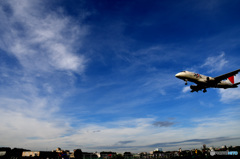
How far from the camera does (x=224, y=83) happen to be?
1837 inches

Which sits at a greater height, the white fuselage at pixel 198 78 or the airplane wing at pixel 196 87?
the white fuselage at pixel 198 78

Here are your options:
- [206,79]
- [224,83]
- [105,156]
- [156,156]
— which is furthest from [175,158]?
[224,83]

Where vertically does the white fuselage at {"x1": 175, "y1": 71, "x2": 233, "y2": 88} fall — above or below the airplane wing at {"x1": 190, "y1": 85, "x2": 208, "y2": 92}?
above

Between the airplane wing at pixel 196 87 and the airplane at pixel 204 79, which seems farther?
the airplane wing at pixel 196 87

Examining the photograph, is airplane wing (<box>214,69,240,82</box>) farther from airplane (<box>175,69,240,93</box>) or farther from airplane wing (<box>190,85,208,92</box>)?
airplane wing (<box>190,85,208,92</box>)

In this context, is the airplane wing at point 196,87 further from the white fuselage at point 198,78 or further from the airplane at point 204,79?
the white fuselage at point 198,78

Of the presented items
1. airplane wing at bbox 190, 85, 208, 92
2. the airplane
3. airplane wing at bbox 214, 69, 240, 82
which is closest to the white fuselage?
the airplane

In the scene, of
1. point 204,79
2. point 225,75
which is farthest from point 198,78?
point 225,75

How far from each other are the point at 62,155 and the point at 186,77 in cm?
3372

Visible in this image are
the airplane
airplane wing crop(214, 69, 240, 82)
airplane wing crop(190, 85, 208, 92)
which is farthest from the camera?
airplane wing crop(190, 85, 208, 92)

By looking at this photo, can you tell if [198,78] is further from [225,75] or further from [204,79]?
[225,75]

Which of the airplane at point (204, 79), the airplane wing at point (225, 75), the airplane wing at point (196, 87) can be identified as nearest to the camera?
the airplane wing at point (225, 75)

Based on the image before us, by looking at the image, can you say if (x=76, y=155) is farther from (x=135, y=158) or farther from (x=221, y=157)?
(x=221, y=157)

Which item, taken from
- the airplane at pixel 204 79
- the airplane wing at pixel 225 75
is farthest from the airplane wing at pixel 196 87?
the airplane wing at pixel 225 75
